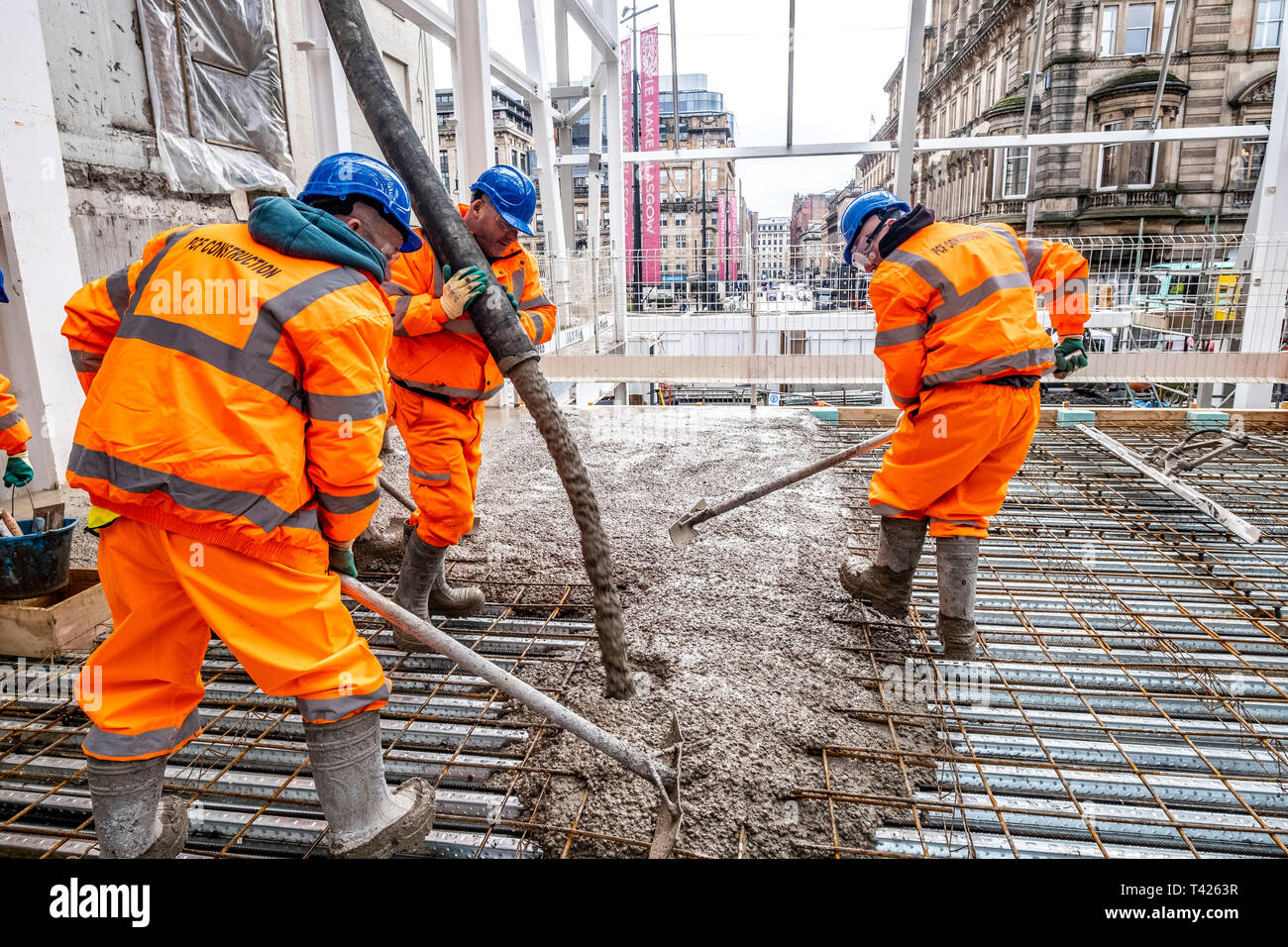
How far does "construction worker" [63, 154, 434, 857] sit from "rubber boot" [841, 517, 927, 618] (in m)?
2.20

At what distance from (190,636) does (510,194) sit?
6.73 ft

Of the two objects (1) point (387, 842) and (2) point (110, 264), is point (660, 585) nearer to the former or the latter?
(1) point (387, 842)

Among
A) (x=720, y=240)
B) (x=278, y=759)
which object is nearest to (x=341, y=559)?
(x=278, y=759)

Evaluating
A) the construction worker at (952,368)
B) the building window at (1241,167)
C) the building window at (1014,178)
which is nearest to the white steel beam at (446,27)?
the construction worker at (952,368)

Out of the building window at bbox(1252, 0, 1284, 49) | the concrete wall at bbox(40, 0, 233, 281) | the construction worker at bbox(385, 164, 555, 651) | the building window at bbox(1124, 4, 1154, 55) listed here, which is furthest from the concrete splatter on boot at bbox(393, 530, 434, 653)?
Answer: the building window at bbox(1252, 0, 1284, 49)

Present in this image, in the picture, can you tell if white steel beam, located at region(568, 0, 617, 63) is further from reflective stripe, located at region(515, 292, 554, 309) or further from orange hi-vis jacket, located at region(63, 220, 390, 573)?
orange hi-vis jacket, located at region(63, 220, 390, 573)

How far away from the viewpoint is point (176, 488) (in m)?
1.65

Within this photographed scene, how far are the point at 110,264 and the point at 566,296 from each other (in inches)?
191

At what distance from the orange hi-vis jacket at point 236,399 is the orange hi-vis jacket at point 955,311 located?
204 centimetres

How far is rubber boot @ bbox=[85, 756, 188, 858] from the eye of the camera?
1.85 metres

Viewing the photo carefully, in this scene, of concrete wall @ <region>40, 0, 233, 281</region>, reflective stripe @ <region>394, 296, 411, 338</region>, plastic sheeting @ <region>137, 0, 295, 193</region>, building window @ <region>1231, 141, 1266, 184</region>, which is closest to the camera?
reflective stripe @ <region>394, 296, 411, 338</region>

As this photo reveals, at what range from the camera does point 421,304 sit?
9.59ft

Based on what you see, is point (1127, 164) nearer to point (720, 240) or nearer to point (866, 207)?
point (720, 240)
